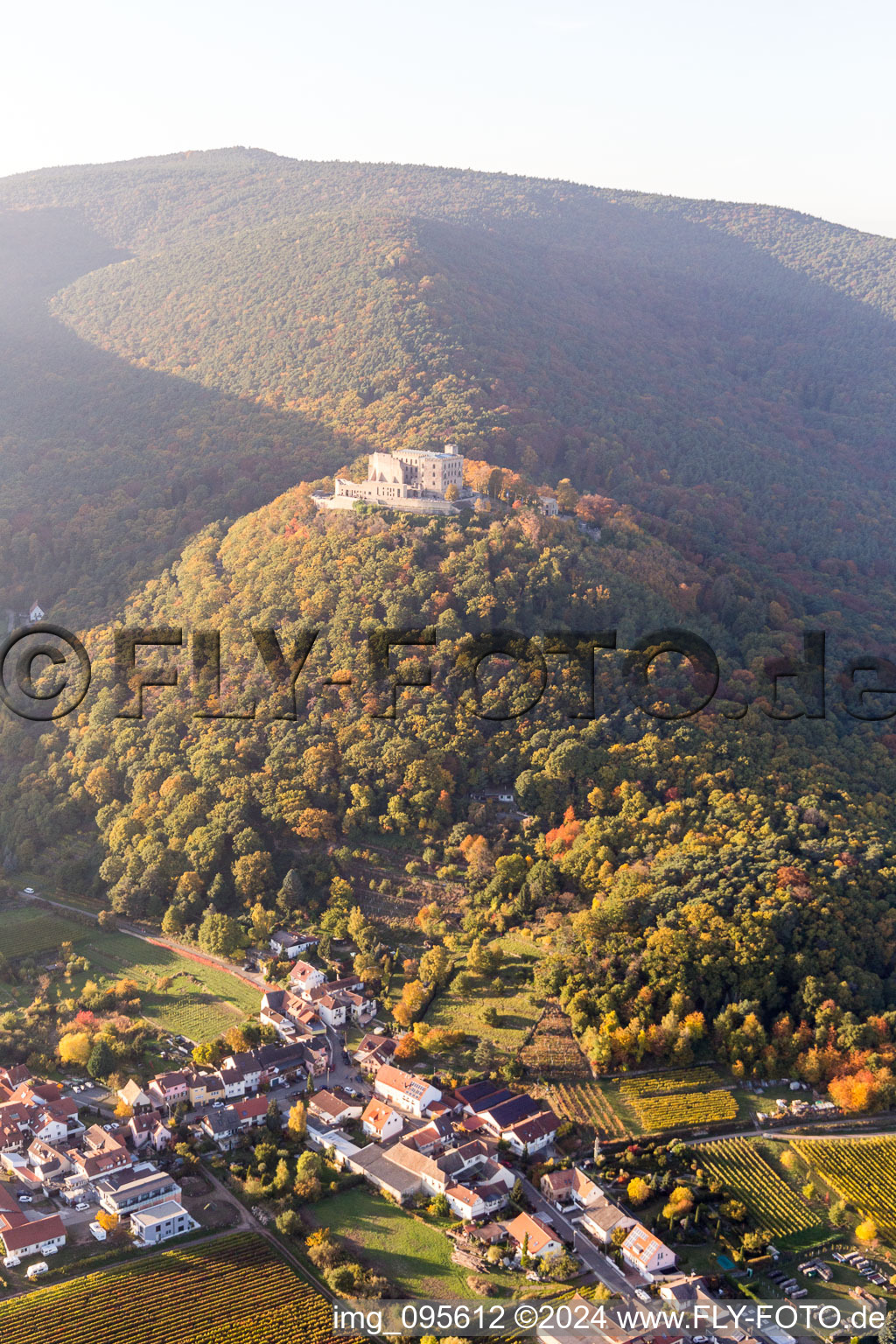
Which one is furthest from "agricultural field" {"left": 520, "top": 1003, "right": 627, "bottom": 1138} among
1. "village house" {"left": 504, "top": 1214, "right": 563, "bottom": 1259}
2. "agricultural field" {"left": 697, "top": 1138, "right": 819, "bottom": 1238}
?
"village house" {"left": 504, "top": 1214, "right": 563, "bottom": 1259}

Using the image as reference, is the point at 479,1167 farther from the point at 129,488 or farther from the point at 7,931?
the point at 129,488

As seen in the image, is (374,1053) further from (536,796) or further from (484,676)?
(484,676)

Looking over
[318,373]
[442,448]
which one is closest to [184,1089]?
[442,448]

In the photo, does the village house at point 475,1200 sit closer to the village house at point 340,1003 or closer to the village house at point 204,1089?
the village house at point 204,1089

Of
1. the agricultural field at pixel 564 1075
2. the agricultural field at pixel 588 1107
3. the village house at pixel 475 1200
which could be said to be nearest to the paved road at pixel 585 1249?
the village house at pixel 475 1200

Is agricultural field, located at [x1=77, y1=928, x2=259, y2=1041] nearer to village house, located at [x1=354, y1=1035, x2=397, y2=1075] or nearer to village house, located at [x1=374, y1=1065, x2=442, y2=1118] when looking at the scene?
village house, located at [x1=354, y1=1035, x2=397, y2=1075]
